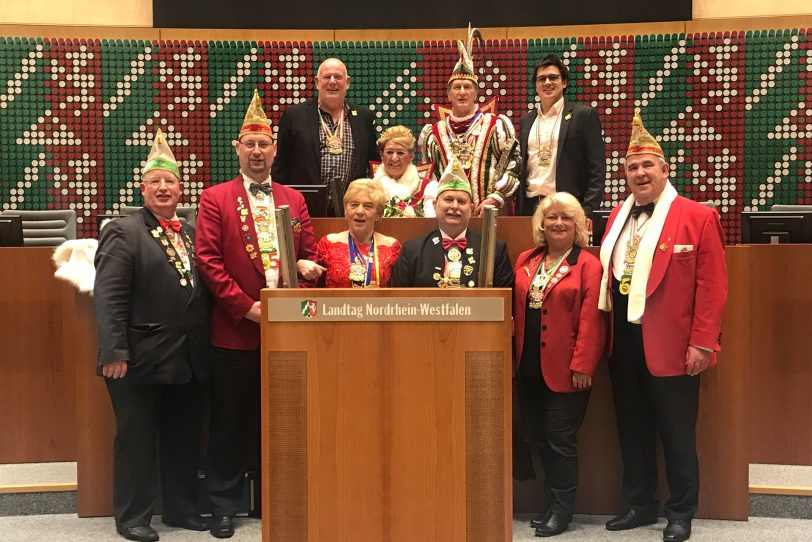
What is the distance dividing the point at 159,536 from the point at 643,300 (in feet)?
7.58

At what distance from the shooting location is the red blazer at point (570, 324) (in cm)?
409

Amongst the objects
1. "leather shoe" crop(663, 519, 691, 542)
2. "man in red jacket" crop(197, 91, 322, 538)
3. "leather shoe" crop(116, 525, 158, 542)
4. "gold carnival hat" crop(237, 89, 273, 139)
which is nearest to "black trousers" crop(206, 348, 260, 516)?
"man in red jacket" crop(197, 91, 322, 538)

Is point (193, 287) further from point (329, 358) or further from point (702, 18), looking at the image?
point (702, 18)

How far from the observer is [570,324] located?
4129 millimetres

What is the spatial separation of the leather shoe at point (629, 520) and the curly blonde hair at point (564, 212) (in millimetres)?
1215

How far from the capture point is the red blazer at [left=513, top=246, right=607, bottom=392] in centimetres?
409

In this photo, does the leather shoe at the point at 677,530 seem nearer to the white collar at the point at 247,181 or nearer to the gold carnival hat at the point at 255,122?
the white collar at the point at 247,181

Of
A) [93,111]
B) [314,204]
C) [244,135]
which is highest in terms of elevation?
[93,111]

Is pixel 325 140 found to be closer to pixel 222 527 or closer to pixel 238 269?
pixel 238 269

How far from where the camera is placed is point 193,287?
420cm

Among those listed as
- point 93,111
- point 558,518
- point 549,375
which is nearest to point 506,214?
point 549,375

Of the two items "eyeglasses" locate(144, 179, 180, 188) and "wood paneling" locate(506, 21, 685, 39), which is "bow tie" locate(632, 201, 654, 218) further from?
"wood paneling" locate(506, 21, 685, 39)

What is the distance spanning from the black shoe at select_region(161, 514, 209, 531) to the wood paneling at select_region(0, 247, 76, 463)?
1009 millimetres

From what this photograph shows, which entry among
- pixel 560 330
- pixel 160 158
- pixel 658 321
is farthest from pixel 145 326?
pixel 658 321
